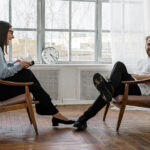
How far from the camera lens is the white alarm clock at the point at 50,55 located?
5.11 meters

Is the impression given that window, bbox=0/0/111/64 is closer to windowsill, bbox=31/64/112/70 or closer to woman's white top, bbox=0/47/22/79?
windowsill, bbox=31/64/112/70

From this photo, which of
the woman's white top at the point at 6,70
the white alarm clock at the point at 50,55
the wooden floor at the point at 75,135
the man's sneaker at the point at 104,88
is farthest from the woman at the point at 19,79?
the white alarm clock at the point at 50,55

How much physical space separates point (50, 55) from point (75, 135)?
89.1 inches

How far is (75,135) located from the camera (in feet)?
10.3

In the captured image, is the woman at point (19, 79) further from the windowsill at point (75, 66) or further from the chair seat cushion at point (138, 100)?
the windowsill at point (75, 66)

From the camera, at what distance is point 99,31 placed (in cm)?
548

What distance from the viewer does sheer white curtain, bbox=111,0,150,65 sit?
16.4 ft

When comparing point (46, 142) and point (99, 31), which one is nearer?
point (46, 142)

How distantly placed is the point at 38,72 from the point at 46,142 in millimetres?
2277

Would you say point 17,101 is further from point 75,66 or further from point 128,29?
point 128,29

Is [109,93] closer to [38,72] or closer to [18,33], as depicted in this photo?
[38,72]

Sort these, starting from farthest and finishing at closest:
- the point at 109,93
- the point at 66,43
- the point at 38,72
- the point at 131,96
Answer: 1. the point at 66,43
2. the point at 38,72
3. the point at 131,96
4. the point at 109,93

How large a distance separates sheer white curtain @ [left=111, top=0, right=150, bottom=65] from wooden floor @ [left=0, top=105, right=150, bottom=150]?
1.32 meters

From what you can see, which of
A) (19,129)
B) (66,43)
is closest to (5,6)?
(66,43)
